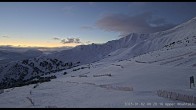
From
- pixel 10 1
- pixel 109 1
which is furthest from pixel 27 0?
pixel 109 1

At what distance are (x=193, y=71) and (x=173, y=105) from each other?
1291 inches

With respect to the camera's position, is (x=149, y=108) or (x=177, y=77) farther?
(x=177, y=77)

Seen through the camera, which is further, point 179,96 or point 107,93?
point 107,93

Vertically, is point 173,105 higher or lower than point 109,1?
lower

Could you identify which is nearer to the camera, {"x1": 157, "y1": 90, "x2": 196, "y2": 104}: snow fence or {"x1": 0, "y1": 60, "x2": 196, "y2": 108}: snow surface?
{"x1": 157, "y1": 90, "x2": 196, "y2": 104}: snow fence

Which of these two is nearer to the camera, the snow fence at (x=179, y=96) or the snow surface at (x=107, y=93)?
the snow fence at (x=179, y=96)

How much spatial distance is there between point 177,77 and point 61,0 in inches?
1269

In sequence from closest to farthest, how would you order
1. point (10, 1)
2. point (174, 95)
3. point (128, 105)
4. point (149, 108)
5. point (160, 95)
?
point (149, 108)
point (128, 105)
point (174, 95)
point (160, 95)
point (10, 1)

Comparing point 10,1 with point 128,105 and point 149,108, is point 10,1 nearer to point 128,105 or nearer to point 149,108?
point 128,105

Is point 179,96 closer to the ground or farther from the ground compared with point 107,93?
farther from the ground

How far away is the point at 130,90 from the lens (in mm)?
40125

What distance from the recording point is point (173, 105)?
26.1m

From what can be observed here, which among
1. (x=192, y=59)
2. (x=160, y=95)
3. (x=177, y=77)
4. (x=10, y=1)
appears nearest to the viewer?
(x=160, y=95)

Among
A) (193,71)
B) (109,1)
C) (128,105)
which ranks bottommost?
(128,105)
